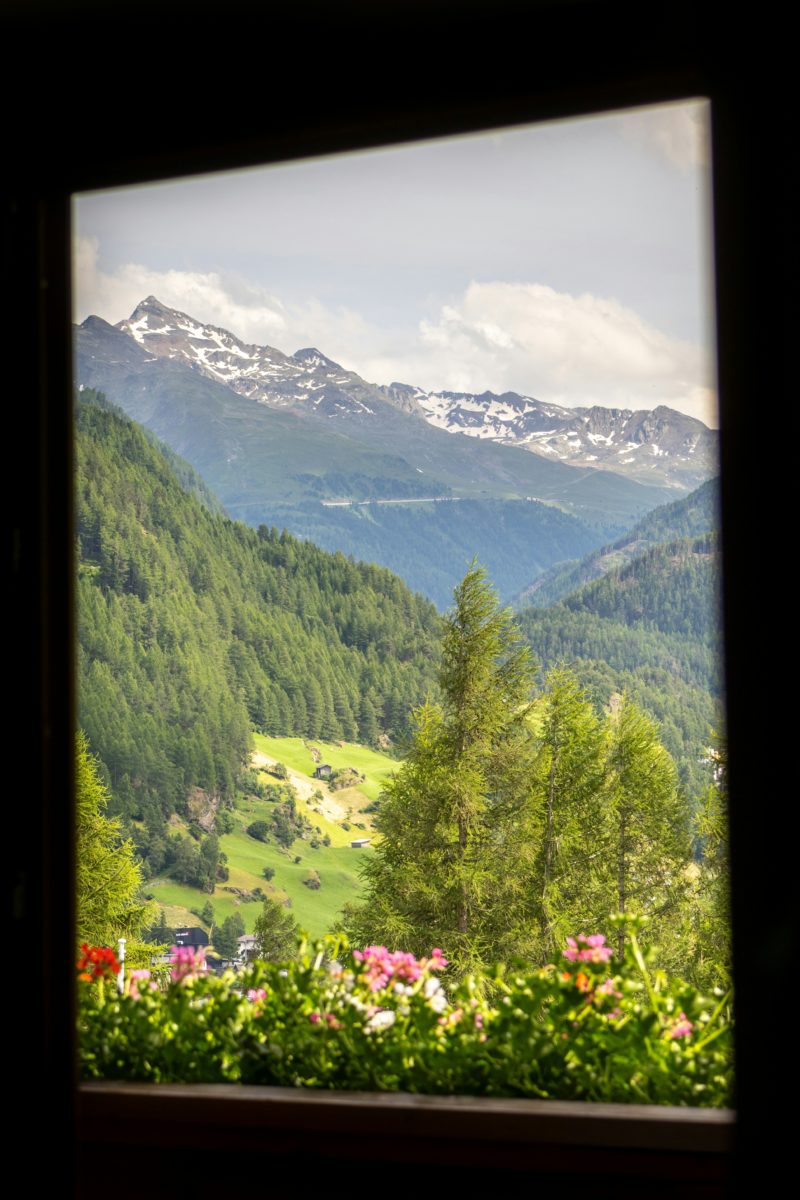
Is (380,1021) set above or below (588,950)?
below

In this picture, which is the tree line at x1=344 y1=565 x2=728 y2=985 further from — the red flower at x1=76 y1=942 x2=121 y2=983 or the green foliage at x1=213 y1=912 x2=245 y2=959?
the red flower at x1=76 y1=942 x2=121 y2=983

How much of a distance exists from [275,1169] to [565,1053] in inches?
18.2

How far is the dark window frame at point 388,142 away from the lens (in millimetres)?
946

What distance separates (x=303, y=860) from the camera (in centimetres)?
2169

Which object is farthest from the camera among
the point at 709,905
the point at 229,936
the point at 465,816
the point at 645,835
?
the point at 229,936

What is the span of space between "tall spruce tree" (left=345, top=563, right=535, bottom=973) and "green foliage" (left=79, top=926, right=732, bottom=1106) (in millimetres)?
9412

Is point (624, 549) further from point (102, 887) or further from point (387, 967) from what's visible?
point (387, 967)

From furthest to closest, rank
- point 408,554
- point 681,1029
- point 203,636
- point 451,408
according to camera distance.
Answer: point 451,408, point 408,554, point 203,636, point 681,1029

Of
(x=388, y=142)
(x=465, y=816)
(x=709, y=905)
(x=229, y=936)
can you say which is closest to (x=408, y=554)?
(x=229, y=936)

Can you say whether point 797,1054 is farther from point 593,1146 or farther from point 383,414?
point 383,414

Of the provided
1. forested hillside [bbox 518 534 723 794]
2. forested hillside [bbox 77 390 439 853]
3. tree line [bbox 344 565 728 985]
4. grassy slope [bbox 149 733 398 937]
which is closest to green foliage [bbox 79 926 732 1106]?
tree line [bbox 344 565 728 985]

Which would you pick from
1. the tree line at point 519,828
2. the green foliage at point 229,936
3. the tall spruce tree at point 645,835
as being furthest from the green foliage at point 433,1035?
the green foliage at point 229,936

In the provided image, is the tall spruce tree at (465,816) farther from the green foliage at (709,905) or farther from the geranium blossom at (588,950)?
the geranium blossom at (588,950)

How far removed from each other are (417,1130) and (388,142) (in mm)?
1314
